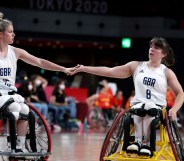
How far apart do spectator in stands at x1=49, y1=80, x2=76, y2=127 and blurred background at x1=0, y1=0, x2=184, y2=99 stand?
6.89 meters

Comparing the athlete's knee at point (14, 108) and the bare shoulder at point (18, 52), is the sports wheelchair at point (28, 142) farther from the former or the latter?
the bare shoulder at point (18, 52)

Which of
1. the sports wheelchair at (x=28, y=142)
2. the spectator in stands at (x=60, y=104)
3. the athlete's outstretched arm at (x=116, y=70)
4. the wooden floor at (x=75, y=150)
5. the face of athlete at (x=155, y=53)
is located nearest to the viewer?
the sports wheelchair at (x=28, y=142)

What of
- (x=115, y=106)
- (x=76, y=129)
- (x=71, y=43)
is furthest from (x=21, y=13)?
(x=76, y=129)

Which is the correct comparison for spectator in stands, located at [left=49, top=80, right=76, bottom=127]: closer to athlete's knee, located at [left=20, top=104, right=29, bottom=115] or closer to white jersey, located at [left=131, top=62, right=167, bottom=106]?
white jersey, located at [left=131, top=62, right=167, bottom=106]

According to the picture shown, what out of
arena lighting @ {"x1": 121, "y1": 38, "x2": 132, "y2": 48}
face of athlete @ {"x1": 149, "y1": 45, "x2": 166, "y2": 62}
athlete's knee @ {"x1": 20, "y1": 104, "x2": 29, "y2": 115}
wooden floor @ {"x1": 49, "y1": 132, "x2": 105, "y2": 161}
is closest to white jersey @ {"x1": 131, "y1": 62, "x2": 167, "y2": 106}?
face of athlete @ {"x1": 149, "y1": 45, "x2": 166, "y2": 62}

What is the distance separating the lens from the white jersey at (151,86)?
6.93 m

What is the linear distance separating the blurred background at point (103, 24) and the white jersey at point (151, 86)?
17646 mm

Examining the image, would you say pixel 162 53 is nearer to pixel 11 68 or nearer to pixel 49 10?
pixel 11 68

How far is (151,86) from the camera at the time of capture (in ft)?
22.8

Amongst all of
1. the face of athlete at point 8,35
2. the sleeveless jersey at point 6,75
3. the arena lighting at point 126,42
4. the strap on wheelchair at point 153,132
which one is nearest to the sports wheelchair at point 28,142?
the sleeveless jersey at point 6,75

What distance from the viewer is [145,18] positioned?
26.4 meters

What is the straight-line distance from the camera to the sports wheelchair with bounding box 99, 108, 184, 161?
6547 mm

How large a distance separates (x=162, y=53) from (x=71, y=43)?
64.1 feet

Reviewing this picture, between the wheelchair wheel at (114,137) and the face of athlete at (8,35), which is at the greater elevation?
the face of athlete at (8,35)
